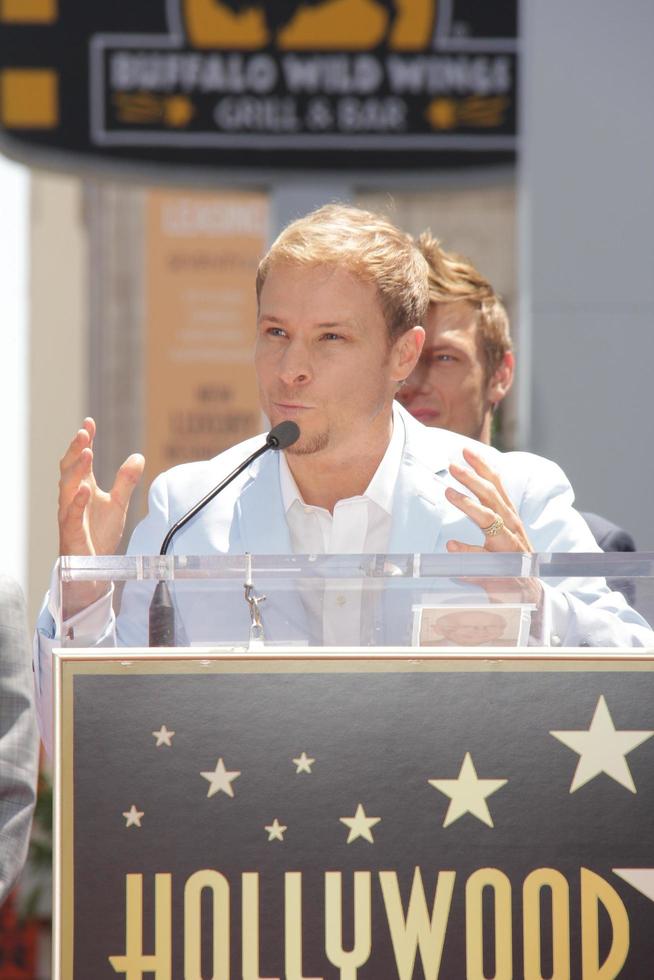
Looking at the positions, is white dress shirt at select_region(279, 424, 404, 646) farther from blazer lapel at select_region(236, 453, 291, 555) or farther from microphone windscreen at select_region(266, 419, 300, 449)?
microphone windscreen at select_region(266, 419, 300, 449)

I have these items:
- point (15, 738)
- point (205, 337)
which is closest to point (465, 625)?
point (15, 738)

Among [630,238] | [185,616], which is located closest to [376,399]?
[185,616]

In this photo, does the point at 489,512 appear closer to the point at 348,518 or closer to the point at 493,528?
the point at 493,528

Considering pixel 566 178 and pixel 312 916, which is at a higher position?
pixel 566 178

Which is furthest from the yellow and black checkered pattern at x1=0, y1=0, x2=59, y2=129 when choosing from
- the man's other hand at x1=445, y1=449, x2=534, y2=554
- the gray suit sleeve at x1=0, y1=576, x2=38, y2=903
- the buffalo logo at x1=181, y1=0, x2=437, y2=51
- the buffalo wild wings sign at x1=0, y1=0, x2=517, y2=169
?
the man's other hand at x1=445, y1=449, x2=534, y2=554

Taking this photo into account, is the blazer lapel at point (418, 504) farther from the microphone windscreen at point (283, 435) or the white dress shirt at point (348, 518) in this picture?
the microphone windscreen at point (283, 435)

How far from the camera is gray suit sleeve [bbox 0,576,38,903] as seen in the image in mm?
2760

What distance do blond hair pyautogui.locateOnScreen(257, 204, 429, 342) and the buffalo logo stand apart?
13.4 ft

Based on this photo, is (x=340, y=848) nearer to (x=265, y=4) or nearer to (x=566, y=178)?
(x=566, y=178)

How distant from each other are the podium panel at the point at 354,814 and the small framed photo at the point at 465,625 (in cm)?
6

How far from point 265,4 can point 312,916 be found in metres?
5.21

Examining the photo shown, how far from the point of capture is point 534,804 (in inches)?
66.4

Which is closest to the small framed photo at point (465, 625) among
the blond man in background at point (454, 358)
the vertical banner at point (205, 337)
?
the blond man in background at point (454, 358)

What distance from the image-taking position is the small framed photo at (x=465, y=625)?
1756 mm
